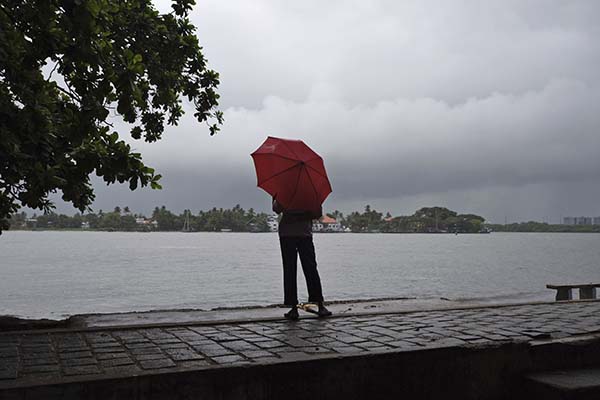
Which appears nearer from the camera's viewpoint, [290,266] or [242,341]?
[242,341]

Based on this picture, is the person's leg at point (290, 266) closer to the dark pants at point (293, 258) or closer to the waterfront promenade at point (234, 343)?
the dark pants at point (293, 258)

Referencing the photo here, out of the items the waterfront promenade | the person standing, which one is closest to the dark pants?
the person standing

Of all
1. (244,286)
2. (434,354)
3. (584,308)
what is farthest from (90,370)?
(244,286)

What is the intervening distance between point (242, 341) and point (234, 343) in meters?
0.12

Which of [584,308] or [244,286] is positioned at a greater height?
[584,308]

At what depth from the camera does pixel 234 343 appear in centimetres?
519

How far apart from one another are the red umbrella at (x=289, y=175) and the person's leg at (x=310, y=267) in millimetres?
468

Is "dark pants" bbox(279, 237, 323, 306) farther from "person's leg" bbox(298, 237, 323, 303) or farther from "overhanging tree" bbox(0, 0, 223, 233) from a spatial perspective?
"overhanging tree" bbox(0, 0, 223, 233)

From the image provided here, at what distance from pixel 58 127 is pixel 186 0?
3392 millimetres

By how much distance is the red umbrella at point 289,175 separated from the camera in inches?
264

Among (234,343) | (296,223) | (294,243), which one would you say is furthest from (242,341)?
(296,223)

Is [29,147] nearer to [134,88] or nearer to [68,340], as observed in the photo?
[134,88]

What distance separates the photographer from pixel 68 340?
5277mm

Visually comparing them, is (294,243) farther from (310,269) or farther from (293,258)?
(310,269)
